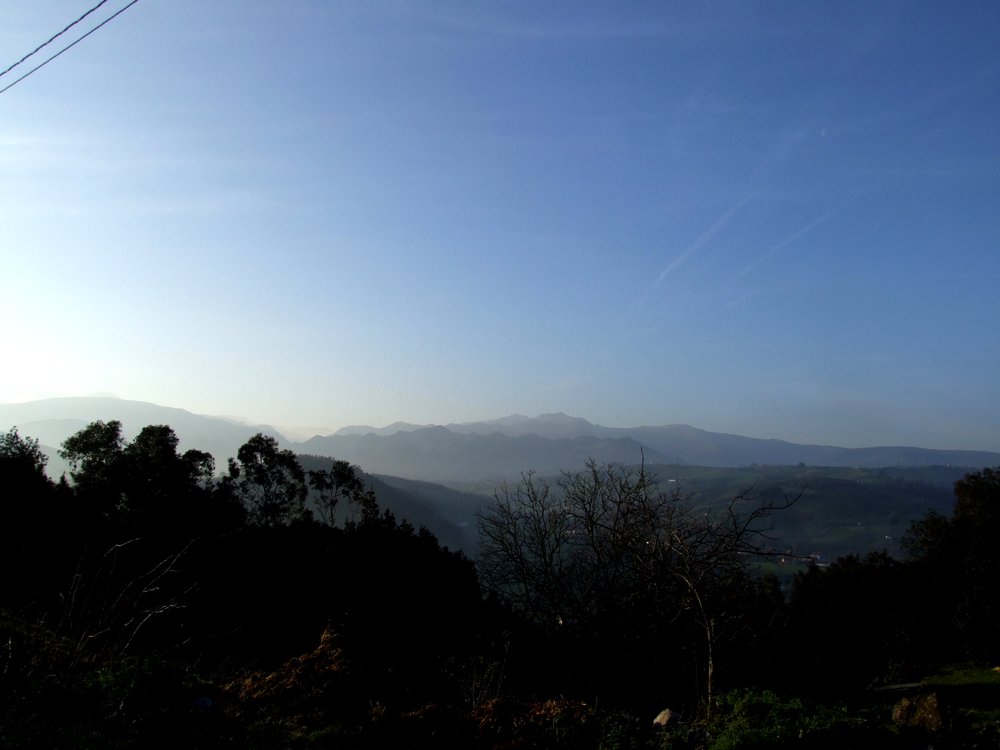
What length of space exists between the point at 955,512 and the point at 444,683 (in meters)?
35.3

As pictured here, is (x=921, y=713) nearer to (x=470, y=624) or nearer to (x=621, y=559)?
(x=621, y=559)

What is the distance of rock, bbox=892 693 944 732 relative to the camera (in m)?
7.01

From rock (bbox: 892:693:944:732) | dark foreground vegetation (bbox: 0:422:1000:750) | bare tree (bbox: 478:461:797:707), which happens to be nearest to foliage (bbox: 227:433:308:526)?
dark foreground vegetation (bbox: 0:422:1000:750)

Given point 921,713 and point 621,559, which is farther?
point 621,559

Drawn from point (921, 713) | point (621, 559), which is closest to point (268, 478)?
point (621, 559)

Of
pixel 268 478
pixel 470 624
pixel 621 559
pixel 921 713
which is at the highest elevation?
pixel 921 713

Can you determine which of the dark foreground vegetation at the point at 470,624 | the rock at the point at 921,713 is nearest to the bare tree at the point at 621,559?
the dark foreground vegetation at the point at 470,624

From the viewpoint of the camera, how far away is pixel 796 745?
6.25 m

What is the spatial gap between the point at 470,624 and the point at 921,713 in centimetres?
1350

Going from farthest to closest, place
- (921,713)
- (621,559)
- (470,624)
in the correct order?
1. (470,624)
2. (621,559)
3. (921,713)

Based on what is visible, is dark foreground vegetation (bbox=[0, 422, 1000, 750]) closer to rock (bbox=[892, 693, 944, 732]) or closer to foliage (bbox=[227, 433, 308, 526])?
rock (bbox=[892, 693, 944, 732])

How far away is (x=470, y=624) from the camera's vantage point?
18.7 m

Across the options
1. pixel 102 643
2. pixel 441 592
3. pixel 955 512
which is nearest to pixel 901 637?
pixel 955 512

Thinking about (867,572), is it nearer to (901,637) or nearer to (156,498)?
(901,637)
